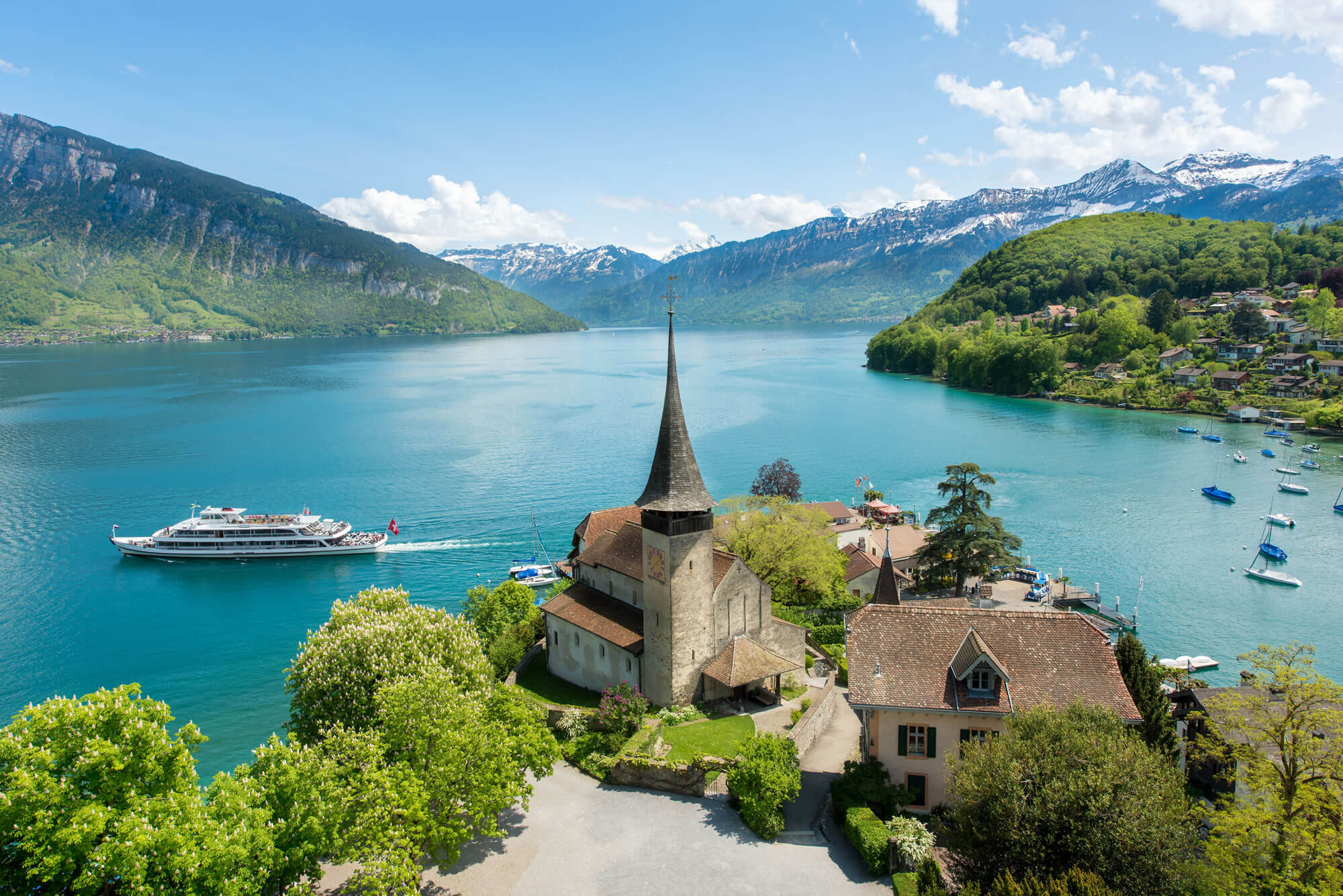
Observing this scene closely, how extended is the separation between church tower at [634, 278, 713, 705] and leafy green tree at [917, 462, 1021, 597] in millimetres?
23293

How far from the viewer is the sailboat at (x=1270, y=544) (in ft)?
214

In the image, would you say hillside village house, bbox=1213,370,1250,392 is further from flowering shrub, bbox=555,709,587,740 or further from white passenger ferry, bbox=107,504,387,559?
flowering shrub, bbox=555,709,587,740

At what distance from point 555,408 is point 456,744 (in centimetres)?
13034

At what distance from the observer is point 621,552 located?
4066 cm

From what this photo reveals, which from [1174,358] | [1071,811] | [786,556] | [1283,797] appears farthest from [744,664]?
[1174,358]

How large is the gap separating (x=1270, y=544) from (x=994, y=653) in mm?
61230

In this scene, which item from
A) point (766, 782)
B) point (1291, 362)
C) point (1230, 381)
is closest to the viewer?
point (766, 782)

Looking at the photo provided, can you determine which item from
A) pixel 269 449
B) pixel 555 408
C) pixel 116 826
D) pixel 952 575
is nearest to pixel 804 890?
pixel 116 826

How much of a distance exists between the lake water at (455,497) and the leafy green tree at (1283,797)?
2872 cm

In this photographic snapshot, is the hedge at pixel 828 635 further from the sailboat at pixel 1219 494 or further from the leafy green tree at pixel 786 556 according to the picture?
the sailboat at pixel 1219 494

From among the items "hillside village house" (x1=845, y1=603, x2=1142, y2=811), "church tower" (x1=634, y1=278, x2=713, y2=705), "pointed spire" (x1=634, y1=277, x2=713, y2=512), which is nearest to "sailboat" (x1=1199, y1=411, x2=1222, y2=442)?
"hillside village house" (x1=845, y1=603, x2=1142, y2=811)

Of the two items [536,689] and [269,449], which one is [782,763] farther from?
[269,449]

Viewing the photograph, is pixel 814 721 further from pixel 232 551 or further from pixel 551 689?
pixel 232 551

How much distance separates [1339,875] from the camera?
681 inches
